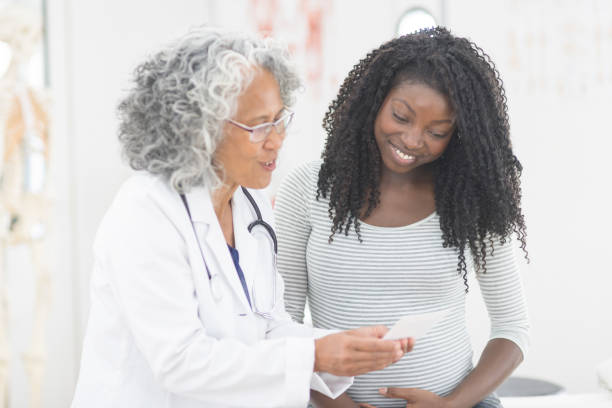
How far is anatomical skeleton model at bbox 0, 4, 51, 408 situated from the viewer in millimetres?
2842

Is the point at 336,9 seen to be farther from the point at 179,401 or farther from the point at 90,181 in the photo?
the point at 179,401

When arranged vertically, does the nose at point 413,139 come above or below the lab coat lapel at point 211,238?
above

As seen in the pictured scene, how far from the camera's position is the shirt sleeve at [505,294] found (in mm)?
1750

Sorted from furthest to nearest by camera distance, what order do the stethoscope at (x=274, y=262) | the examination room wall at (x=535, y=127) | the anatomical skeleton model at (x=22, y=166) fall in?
the examination room wall at (x=535, y=127) → the anatomical skeleton model at (x=22, y=166) → the stethoscope at (x=274, y=262)

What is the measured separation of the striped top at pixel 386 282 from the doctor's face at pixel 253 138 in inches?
14.0

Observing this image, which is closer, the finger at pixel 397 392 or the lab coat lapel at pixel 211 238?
the lab coat lapel at pixel 211 238

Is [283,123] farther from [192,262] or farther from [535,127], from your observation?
[535,127]

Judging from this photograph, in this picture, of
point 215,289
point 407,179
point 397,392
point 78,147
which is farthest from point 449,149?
point 78,147

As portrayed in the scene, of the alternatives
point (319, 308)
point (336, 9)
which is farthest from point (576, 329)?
point (319, 308)

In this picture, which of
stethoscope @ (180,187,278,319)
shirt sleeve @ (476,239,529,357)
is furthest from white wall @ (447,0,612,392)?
stethoscope @ (180,187,278,319)

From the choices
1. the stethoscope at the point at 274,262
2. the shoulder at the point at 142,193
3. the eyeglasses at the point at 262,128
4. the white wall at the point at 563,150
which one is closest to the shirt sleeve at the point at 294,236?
the stethoscope at the point at 274,262

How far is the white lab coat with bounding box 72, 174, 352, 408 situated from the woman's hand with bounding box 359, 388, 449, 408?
41cm

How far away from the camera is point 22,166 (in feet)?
9.50

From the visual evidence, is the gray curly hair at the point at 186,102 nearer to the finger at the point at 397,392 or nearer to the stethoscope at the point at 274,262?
the stethoscope at the point at 274,262
